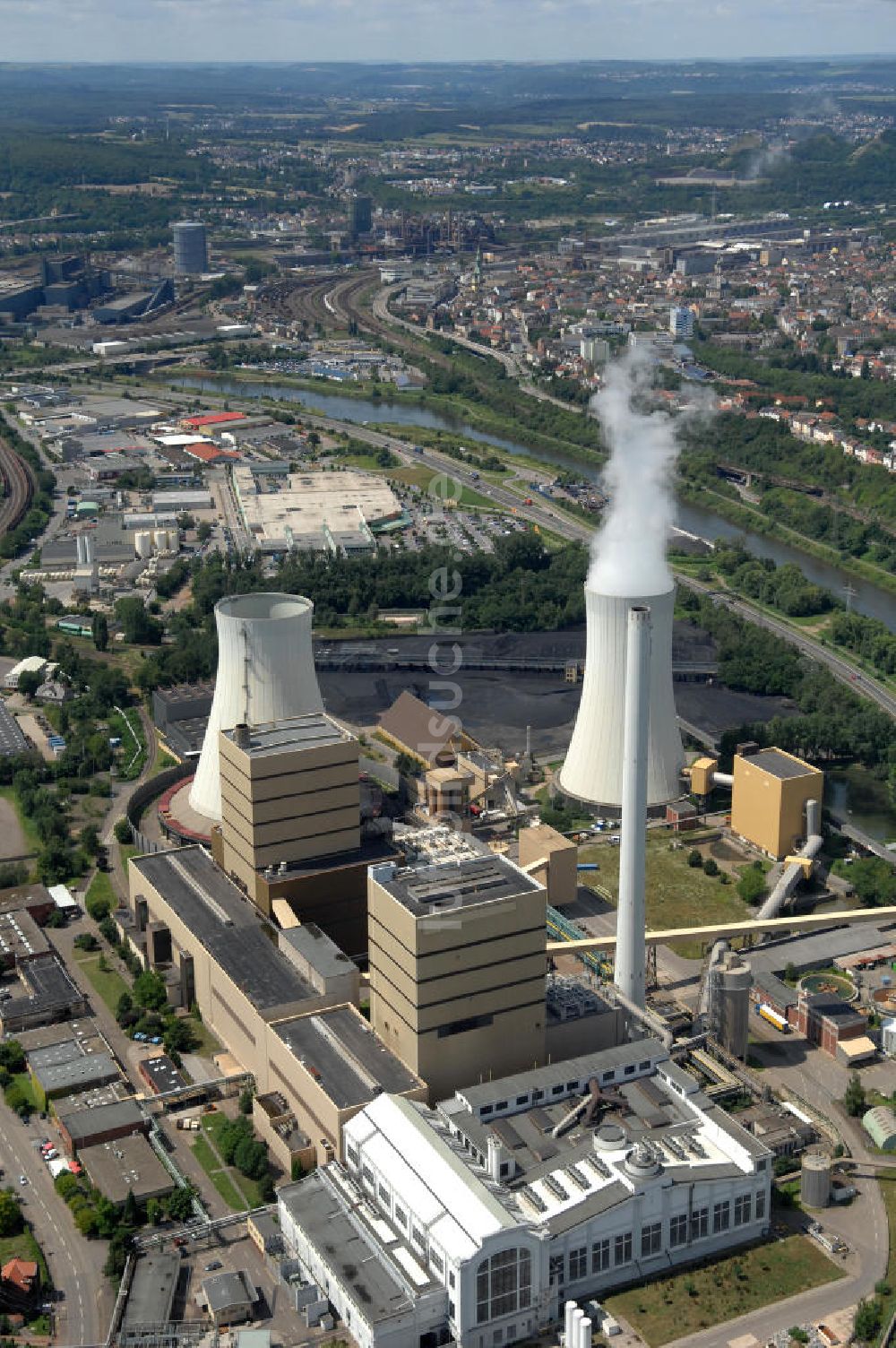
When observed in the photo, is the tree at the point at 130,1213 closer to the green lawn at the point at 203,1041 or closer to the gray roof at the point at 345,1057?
the gray roof at the point at 345,1057

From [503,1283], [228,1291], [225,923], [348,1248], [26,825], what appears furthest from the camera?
[26,825]

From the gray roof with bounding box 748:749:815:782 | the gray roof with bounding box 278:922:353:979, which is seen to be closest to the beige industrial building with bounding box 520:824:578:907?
the gray roof with bounding box 748:749:815:782

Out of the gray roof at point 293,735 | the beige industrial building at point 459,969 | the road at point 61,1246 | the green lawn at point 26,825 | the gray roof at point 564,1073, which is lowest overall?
the green lawn at point 26,825

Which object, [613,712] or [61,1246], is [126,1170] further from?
[613,712]

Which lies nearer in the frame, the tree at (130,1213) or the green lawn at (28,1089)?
the tree at (130,1213)

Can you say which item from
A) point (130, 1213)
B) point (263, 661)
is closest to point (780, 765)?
point (263, 661)

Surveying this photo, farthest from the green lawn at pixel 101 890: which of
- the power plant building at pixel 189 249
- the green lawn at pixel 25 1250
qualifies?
the power plant building at pixel 189 249
